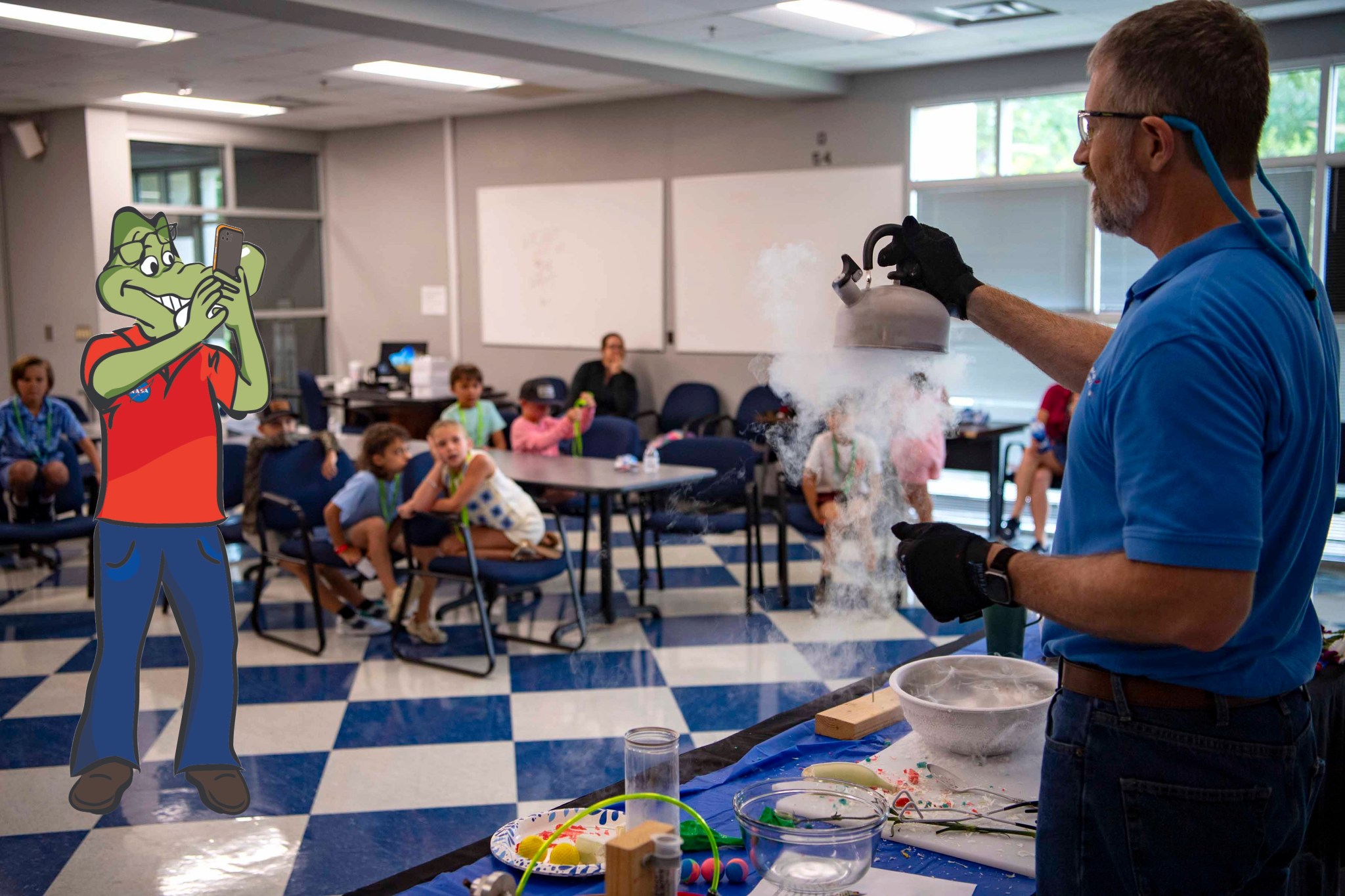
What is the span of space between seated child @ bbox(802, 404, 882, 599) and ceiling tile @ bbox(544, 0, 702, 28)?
2.36 m

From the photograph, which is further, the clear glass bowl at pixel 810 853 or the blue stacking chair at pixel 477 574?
the blue stacking chair at pixel 477 574

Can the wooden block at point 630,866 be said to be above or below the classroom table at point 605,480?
above

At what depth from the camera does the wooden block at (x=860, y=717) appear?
2049 mm

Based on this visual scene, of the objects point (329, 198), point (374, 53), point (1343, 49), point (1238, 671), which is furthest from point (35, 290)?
point (1238, 671)

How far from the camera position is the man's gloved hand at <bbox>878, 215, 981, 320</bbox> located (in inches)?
72.3

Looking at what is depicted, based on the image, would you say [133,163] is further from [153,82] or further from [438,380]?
[438,380]

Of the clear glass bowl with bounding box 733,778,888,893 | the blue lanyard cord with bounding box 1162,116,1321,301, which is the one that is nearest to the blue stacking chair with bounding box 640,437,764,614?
the clear glass bowl with bounding box 733,778,888,893

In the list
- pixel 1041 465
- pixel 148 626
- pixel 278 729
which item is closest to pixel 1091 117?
pixel 148 626

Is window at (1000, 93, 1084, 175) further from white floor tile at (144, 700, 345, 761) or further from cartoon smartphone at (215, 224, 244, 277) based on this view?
cartoon smartphone at (215, 224, 244, 277)

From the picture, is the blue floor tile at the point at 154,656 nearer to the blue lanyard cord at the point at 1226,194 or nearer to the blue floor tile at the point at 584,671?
the blue floor tile at the point at 584,671

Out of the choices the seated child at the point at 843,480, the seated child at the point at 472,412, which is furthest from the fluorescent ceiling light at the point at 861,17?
the seated child at the point at 472,412

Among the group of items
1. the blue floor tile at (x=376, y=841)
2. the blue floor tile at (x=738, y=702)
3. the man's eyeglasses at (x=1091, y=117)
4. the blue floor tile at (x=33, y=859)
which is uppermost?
the man's eyeglasses at (x=1091, y=117)

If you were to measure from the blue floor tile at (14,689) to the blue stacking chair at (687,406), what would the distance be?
181 inches

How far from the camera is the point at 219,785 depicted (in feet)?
6.81
